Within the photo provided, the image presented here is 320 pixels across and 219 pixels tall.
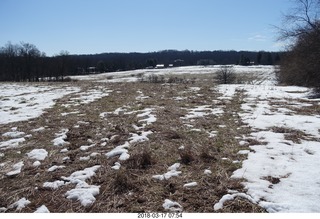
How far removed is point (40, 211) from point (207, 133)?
Answer: 3788 mm

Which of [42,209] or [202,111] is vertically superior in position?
[202,111]

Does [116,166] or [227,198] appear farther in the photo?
[116,166]

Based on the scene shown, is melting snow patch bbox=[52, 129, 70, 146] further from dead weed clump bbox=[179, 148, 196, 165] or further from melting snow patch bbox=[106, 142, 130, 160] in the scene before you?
dead weed clump bbox=[179, 148, 196, 165]

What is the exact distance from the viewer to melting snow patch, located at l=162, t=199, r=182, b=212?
288cm

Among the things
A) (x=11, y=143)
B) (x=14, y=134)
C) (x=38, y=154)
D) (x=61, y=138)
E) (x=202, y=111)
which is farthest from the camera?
(x=202, y=111)

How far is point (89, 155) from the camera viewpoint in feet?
15.2

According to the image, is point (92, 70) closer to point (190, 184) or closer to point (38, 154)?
point (38, 154)

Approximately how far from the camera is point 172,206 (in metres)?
2.94

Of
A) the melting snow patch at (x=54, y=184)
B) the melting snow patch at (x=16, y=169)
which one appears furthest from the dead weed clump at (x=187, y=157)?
→ the melting snow patch at (x=16, y=169)

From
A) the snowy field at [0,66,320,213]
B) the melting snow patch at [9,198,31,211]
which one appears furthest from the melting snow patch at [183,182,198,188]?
the melting snow patch at [9,198,31,211]

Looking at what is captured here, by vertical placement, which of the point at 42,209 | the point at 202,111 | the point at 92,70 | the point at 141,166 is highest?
the point at 92,70

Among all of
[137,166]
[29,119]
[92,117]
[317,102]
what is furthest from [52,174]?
[317,102]

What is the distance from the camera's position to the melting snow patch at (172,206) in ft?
9.45

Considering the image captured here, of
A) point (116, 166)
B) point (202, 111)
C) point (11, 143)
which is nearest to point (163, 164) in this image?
point (116, 166)
